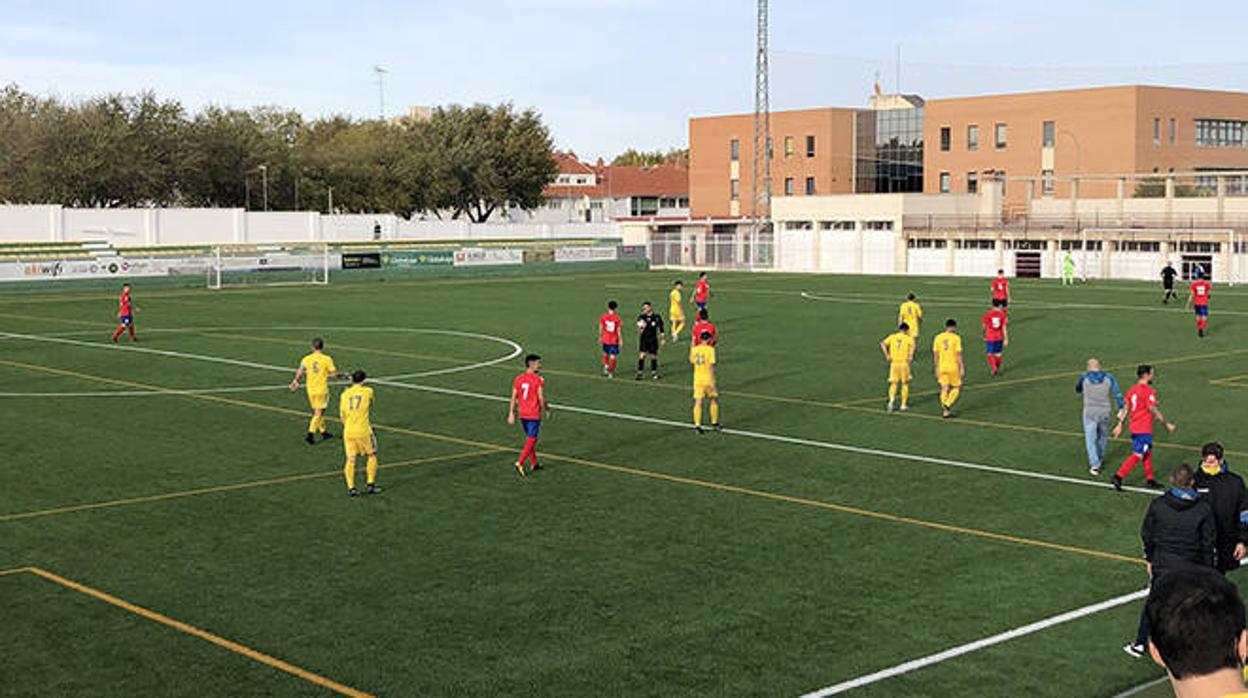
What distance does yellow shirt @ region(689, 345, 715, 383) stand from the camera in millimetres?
22406

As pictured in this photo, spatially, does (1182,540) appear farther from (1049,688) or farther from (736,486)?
(736,486)

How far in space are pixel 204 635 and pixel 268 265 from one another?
61.7m

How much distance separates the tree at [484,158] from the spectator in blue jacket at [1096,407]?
106 m

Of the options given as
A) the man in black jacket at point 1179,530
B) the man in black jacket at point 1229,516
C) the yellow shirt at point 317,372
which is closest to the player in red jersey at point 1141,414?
the man in black jacket at point 1229,516

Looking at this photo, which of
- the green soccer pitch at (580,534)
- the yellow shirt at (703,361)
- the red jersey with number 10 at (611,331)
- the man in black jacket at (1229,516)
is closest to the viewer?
the green soccer pitch at (580,534)

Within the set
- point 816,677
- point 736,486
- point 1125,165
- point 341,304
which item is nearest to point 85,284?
point 341,304

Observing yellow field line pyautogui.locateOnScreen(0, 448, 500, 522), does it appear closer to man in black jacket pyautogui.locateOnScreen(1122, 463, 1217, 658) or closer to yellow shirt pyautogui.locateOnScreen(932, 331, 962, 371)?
yellow shirt pyautogui.locateOnScreen(932, 331, 962, 371)

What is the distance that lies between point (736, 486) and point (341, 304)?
40.0 meters

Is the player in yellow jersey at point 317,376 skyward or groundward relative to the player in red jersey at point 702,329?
groundward

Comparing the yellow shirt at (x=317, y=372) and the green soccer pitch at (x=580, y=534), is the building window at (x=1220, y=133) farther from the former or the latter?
the yellow shirt at (x=317, y=372)

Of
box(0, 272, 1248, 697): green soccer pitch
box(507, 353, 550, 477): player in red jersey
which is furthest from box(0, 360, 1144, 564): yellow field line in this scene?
box(507, 353, 550, 477): player in red jersey

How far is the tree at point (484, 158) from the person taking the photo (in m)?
123

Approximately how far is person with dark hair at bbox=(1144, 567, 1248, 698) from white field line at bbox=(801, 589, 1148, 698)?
272 inches

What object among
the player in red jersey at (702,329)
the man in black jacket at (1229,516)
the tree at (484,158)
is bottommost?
the man in black jacket at (1229,516)
